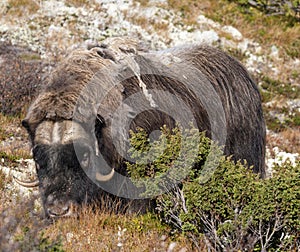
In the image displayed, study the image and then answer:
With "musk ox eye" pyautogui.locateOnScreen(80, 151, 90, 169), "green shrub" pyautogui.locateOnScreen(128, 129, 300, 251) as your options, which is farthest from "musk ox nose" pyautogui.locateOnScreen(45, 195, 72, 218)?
"green shrub" pyautogui.locateOnScreen(128, 129, 300, 251)

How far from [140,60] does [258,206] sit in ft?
6.31

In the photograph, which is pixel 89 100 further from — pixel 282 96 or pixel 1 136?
pixel 282 96

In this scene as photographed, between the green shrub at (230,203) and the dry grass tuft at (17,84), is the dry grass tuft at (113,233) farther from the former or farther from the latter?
the dry grass tuft at (17,84)

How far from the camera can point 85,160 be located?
4.36m

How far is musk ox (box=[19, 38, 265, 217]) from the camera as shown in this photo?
429cm

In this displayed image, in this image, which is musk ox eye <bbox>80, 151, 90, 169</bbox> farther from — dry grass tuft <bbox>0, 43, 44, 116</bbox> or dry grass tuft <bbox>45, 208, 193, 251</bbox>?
dry grass tuft <bbox>0, 43, 44, 116</bbox>

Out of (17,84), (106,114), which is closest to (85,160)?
(106,114)

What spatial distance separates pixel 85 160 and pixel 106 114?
41 centimetres

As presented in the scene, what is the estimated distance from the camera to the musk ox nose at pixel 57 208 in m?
4.14

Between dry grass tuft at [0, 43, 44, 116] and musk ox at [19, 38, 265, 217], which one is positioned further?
dry grass tuft at [0, 43, 44, 116]

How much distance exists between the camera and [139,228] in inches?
164

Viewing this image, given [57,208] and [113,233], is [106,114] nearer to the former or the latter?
[57,208]

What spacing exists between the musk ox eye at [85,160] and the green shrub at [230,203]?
0.62 m

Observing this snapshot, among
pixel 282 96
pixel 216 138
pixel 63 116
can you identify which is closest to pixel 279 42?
pixel 282 96
